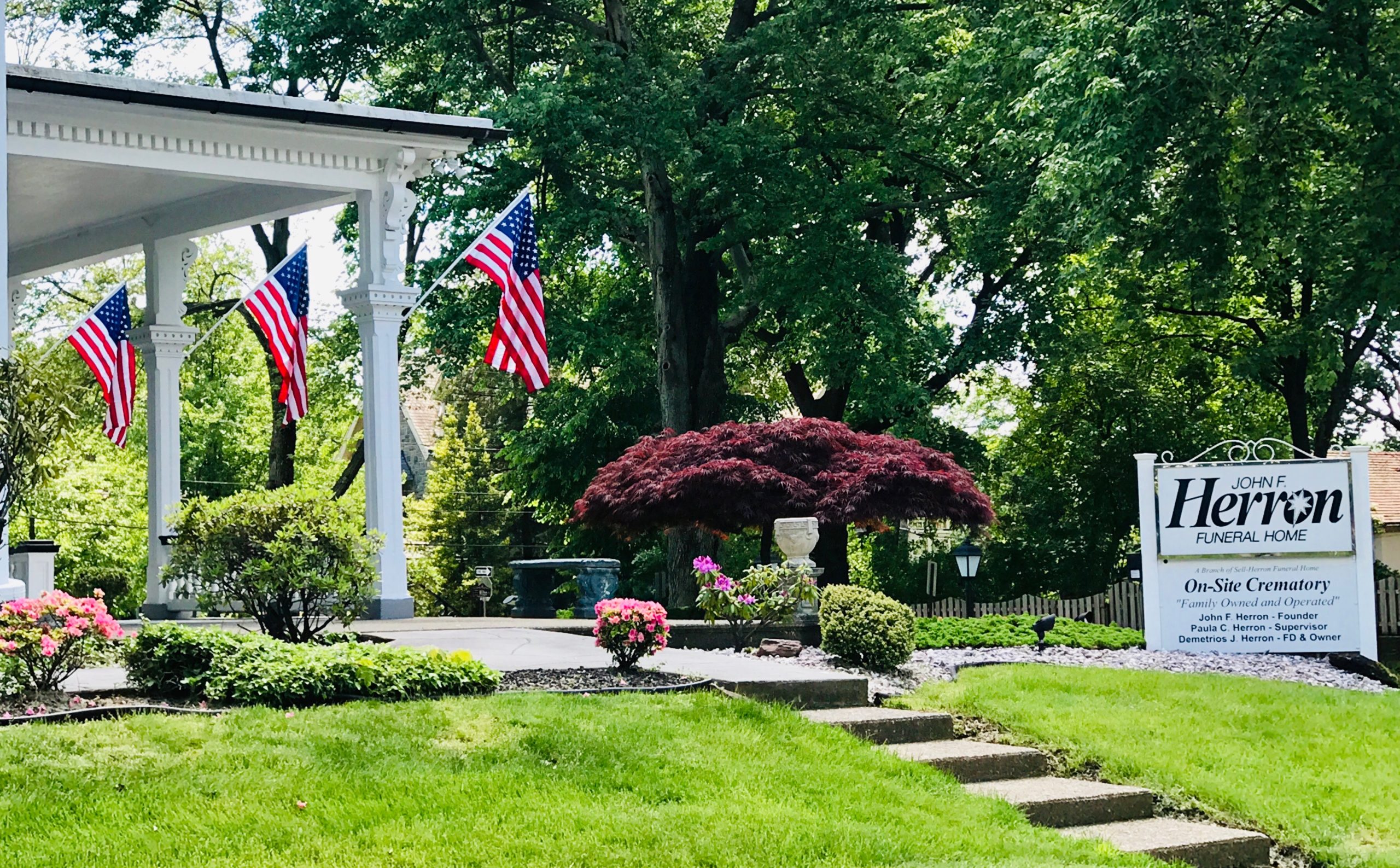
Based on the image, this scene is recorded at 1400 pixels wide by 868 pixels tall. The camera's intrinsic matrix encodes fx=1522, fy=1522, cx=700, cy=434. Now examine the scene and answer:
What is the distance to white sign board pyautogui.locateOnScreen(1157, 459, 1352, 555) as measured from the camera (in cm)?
1609

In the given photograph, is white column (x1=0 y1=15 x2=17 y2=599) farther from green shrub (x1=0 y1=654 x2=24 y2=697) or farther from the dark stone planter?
the dark stone planter

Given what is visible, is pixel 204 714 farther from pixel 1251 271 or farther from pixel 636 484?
pixel 1251 271

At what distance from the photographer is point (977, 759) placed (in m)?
9.77

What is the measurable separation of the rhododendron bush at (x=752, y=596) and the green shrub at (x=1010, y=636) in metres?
2.41

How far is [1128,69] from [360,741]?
12573mm

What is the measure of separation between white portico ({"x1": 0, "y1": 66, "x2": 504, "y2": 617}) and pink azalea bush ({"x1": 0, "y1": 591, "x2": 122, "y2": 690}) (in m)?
2.75

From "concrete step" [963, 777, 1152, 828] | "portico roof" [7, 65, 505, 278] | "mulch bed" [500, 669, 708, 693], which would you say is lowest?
"concrete step" [963, 777, 1152, 828]

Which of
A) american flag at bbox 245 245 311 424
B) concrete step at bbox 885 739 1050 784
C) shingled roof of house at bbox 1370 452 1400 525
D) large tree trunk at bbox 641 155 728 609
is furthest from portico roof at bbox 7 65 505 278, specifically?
shingled roof of house at bbox 1370 452 1400 525

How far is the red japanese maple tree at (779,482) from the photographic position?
1605cm

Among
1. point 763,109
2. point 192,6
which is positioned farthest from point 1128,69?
point 192,6

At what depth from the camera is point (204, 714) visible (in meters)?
8.66

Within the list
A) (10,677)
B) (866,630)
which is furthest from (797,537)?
(10,677)

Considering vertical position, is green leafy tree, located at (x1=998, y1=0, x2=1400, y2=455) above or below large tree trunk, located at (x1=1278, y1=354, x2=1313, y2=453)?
above

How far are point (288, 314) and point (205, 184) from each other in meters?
2.07
